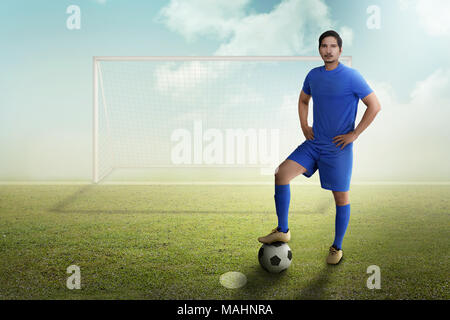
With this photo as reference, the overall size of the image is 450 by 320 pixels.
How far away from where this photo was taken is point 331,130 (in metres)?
3.72

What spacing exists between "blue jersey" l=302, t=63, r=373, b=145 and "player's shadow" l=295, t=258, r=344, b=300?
47.9 inches

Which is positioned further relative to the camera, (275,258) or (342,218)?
(342,218)

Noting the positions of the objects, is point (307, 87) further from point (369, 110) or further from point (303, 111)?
point (369, 110)

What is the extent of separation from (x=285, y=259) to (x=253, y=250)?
81 centimetres

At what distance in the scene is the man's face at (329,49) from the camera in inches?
140

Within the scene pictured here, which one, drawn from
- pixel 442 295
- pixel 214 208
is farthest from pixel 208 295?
pixel 214 208

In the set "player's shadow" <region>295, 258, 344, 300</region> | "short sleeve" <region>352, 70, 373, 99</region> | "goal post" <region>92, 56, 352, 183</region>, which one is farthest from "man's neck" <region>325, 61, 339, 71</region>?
"goal post" <region>92, 56, 352, 183</region>

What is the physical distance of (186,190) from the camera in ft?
30.1

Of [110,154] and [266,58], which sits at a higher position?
[266,58]

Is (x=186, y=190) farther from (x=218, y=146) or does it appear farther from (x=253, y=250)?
(x=253, y=250)

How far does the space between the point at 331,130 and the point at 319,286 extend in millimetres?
1424

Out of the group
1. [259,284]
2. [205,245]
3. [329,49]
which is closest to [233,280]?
[259,284]

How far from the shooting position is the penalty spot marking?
3330 mm

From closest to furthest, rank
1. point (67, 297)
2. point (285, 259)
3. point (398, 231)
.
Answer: point (67, 297) < point (285, 259) < point (398, 231)
